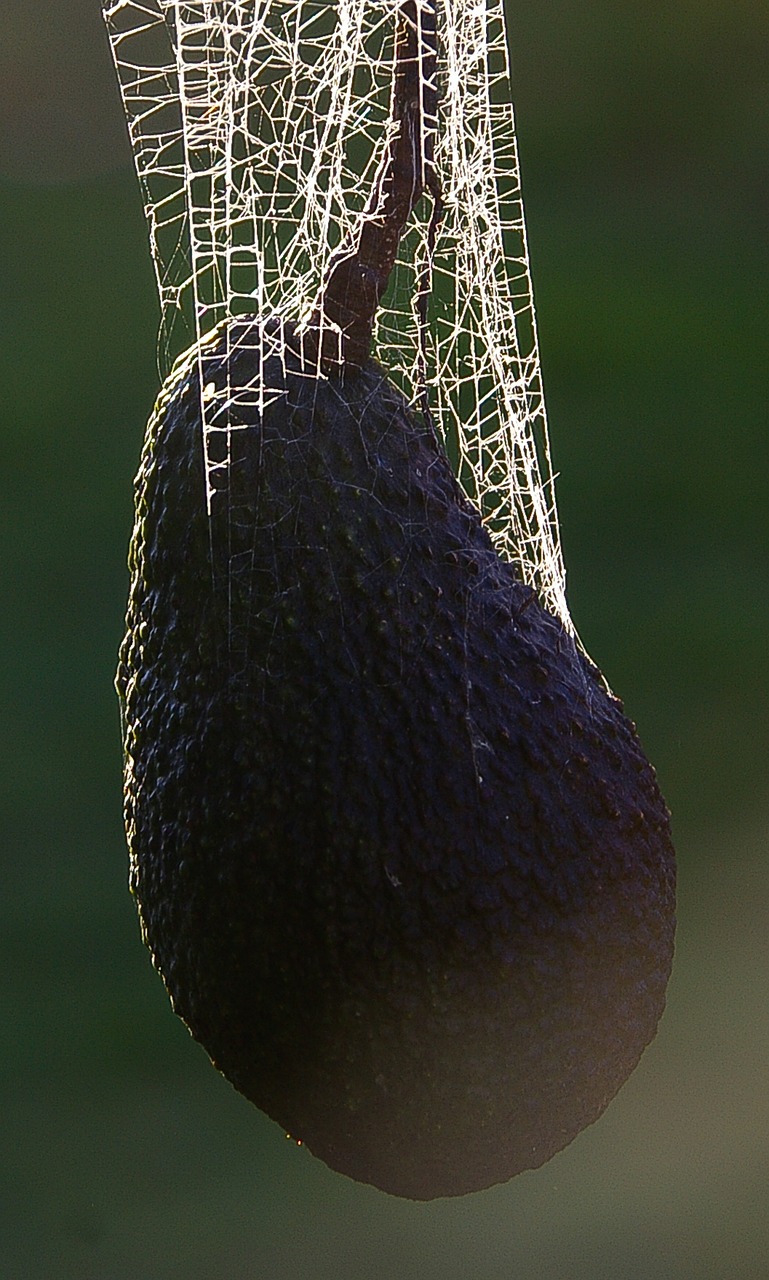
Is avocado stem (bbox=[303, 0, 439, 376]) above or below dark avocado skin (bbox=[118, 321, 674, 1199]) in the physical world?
above

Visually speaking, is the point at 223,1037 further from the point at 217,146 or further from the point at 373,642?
the point at 217,146

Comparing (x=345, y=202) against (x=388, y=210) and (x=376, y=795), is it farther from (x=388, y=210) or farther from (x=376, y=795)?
(x=376, y=795)

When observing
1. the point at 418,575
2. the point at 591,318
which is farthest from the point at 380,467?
the point at 591,318

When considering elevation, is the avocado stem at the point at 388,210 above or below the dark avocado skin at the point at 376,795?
above

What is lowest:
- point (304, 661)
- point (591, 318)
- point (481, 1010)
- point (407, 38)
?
point (481, 1010)

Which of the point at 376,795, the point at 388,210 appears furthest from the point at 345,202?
the point at 376,795
